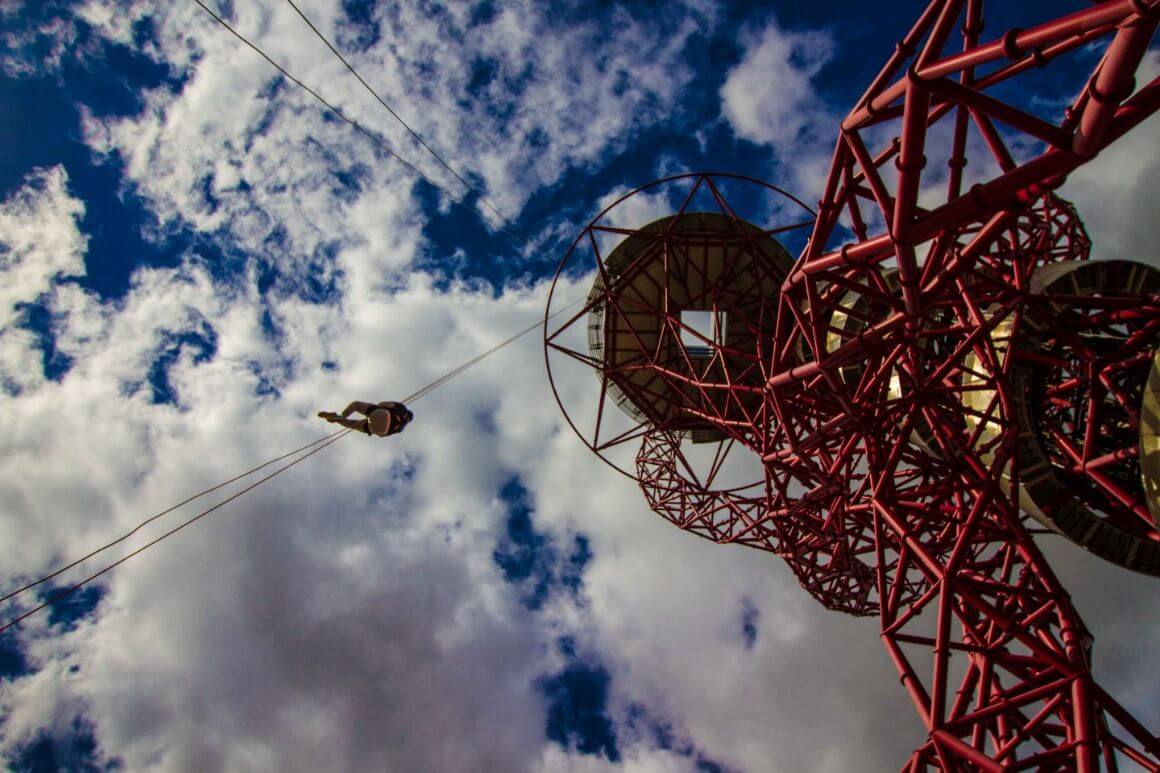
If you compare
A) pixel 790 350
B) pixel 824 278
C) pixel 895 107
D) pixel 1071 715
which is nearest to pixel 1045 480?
pixel 1071 715

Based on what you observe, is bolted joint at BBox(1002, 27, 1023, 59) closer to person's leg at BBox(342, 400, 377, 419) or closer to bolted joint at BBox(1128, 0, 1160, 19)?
bolted joint at BBox(1128, 0, 1160, 19)

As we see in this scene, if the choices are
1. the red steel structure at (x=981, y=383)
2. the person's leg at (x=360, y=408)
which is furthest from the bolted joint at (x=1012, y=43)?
the person's leg at (x=360, y=408)

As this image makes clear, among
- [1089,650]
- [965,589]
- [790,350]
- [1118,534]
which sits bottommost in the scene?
[1089,650]

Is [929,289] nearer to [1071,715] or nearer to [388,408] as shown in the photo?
[1071,715]

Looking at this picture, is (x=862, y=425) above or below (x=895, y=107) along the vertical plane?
below

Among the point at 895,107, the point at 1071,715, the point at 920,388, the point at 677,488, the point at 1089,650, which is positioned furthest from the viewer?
the point at 677,488

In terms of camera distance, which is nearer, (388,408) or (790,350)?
(388,408)

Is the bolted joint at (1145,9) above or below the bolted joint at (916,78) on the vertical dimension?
below

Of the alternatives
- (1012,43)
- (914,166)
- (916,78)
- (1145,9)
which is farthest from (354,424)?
(1145,9)

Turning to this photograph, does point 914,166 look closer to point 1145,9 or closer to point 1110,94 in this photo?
point 1110,94

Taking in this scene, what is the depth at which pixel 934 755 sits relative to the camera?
31.9ft

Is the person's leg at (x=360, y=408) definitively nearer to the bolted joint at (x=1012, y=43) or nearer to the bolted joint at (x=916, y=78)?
the bolted joint at (x=916, y=78)

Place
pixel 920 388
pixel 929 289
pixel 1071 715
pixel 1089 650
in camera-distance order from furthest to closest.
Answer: pixel 920 388 < pixel 1089 650 < pixel 1071 715 < pixel 929 289

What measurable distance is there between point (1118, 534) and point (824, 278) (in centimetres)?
887
